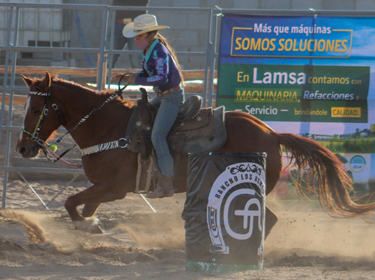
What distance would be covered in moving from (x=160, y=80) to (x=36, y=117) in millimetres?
1398

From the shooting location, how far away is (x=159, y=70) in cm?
484

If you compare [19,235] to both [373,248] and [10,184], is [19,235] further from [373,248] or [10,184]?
[373,248]

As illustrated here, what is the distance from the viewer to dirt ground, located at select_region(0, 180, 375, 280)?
4262 mm

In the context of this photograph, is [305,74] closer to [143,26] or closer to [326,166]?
[326,166]

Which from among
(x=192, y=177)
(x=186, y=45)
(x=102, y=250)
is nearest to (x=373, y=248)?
(x=192, y=177)

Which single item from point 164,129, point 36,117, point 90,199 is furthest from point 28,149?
point 164,129

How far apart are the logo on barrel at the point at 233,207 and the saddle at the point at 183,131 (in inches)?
34.3

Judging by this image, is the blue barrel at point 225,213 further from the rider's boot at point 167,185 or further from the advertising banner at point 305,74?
the advertising banner at point 305,74

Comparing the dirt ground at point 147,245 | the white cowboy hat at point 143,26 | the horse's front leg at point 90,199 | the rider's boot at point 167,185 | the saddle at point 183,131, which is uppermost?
the white cowboy hat at point 143,26

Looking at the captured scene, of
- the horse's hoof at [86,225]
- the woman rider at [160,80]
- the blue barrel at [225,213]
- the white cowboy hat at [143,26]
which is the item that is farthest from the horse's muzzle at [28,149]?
the blue barrel at [225,213]

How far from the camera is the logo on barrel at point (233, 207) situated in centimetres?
412

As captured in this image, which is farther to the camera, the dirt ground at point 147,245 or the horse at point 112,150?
the horse at point 112,150

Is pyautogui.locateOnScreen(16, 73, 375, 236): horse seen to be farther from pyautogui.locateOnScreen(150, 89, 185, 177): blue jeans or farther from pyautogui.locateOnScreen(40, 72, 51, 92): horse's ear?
pyautogui.locateOnScreen(150, 89, 185, 177): blue jeans

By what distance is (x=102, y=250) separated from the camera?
526 centimetres
